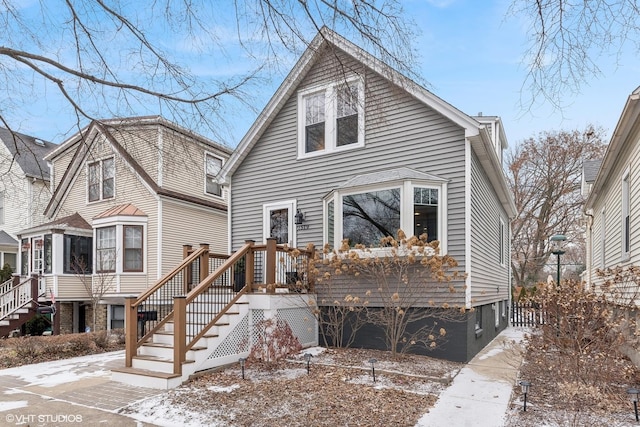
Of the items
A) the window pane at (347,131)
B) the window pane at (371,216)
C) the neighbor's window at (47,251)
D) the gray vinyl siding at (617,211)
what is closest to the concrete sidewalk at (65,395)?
the window pane at (371,216)

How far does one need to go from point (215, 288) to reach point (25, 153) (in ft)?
13.1

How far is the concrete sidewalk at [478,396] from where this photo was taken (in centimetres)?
483

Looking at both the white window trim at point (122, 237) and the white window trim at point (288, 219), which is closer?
the white window trim at point (288, 219)

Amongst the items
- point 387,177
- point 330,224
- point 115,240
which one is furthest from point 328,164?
point 115,240

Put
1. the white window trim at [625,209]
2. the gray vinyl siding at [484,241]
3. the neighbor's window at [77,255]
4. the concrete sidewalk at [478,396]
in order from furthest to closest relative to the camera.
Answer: the neighbor's window at [77,255], the gray vinyl siding at [484,241], the white window trim at [625,209], the concrete sidewalk at [478,396]

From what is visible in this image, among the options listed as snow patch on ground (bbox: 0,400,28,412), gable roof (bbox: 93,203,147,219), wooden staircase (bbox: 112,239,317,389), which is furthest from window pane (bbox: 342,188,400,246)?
gable roof (bbox: 93,203,147,219)

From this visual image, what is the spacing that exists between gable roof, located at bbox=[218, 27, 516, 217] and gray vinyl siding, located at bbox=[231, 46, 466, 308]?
20cm

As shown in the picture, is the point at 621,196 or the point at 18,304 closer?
the point at 621,196

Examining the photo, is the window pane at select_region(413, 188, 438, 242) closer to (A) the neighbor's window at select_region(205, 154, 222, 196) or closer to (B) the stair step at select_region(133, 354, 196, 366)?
(B) the stair step at select_region(133, 354, 196, 366)

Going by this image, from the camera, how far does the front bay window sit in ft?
26.7

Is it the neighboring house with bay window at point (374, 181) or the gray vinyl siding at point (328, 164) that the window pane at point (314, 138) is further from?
the gray vinyl siding at point (328, 164)

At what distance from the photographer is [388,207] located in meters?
8.41

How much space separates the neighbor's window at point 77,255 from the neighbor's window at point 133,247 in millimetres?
1466

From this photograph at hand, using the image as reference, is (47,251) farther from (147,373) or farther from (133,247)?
(147,373)
